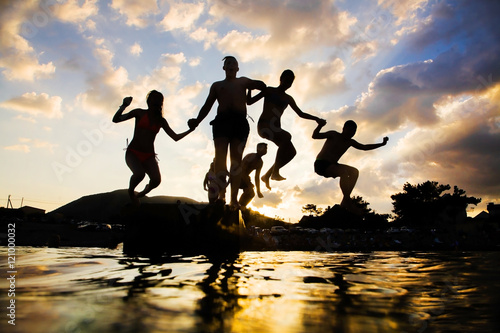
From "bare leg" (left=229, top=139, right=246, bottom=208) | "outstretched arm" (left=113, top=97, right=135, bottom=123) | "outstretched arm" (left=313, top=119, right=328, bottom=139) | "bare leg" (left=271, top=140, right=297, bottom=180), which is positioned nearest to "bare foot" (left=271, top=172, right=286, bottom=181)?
"bare leg" (left=271, top=140, right=297, bottom=180)

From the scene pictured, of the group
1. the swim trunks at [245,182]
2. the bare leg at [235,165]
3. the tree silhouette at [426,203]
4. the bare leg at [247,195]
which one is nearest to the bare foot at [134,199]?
the bare leg at [235,165]

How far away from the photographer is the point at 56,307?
4.06 feet

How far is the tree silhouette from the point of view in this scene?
217 feet

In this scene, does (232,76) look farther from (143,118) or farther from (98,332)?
(98,332)

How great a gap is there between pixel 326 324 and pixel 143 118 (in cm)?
527

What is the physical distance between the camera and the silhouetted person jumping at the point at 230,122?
201 inches

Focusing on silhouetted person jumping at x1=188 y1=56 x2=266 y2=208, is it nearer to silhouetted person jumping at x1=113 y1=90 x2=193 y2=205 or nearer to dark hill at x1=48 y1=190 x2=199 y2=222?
silhouetted person jumping at x1=113 y1=90 x2=193 y2=205

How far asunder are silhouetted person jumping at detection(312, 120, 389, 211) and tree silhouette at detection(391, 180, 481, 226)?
67.5m

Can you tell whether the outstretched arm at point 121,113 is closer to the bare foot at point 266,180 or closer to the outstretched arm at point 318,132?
the bare foot at point 266,180

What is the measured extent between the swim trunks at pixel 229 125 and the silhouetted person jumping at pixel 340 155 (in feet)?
6.52

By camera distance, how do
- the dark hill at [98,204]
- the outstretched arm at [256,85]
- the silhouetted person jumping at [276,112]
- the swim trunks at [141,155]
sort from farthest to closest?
the dark hill at [98,204], the silhouetted person jumping at [276,112], the swim trunks at [141,155], the outstretched arm at [256,85]

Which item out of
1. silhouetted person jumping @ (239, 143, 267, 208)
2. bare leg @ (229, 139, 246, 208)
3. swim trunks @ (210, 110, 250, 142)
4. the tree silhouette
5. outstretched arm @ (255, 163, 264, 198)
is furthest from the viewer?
the tree silhouette

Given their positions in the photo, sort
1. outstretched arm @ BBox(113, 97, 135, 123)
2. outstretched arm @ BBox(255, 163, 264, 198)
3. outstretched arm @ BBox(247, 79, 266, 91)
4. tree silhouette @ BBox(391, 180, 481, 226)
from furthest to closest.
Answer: tree silhouette @ BBox(391, 180, 481, 226), outstretched arm @ BBox(255, 163, 264, 198), outstretched arm @ BBox(113, 97, 135, 123), outstretched arm @ BBox(247, 79, 266, 91)

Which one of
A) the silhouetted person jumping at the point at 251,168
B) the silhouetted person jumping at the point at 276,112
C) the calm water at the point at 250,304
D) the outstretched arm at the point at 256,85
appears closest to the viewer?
the calm water at the point at 250,304
